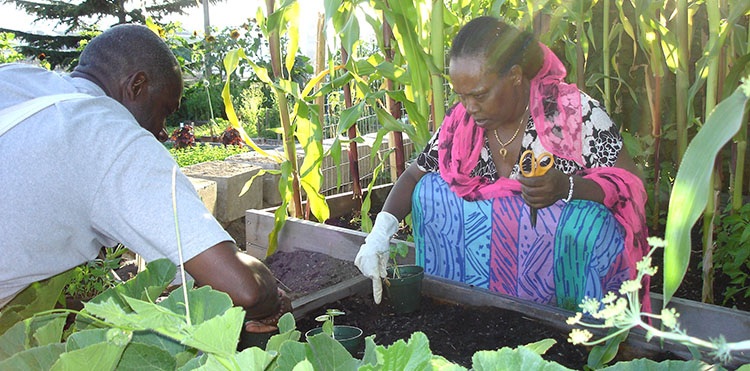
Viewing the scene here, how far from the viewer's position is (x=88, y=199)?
128 centimetres

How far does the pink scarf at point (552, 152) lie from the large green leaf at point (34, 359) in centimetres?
162

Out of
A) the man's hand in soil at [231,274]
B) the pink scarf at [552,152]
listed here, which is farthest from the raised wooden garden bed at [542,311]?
the man's hand in soil at [231,274]

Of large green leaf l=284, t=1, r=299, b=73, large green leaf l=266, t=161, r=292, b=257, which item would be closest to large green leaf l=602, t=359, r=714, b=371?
large green leaf l=284, t=1, r=299, b=73

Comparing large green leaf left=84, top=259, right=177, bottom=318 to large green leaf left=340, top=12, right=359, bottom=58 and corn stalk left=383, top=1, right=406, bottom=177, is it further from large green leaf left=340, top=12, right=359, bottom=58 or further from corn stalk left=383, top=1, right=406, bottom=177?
corn stalk left=383, top=1, right=406, bottom=177

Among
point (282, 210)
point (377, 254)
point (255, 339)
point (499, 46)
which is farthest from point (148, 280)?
point (282, 210)

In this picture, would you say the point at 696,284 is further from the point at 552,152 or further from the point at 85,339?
the point at 85,339

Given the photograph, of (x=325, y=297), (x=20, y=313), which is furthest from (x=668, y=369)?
(x=325, y=297)

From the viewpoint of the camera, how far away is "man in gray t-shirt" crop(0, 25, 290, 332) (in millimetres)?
1238

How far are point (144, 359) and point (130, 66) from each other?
3.60ft

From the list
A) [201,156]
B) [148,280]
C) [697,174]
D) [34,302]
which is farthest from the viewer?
[201,156]

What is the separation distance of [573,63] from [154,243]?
2.02m

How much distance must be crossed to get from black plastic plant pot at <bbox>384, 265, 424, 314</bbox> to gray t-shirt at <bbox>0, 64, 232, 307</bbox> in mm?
598

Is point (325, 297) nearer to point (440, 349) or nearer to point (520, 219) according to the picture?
point (440, 349)

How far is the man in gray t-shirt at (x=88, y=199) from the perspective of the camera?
4.06 ft
